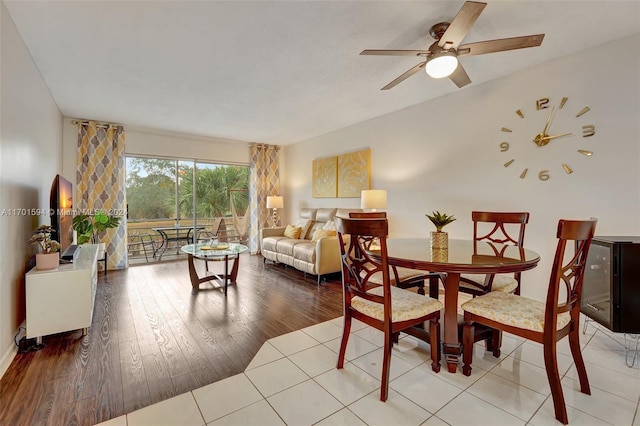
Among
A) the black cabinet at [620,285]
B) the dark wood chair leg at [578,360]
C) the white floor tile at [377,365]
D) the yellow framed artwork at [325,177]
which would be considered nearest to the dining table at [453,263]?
the white floor tile at [377,365]

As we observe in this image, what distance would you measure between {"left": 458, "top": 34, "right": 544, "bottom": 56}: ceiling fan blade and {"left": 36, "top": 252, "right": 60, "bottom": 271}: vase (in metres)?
3.62

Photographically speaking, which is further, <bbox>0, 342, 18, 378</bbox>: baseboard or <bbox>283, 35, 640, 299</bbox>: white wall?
<bbox>283, 35, 640, 299</bbox>: white wall

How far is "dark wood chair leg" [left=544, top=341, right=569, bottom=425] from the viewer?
1472mm

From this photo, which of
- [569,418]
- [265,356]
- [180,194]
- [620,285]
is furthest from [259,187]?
[569,418]

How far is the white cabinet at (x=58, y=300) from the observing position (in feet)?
7.41

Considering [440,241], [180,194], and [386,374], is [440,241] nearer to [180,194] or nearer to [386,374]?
[386,374]

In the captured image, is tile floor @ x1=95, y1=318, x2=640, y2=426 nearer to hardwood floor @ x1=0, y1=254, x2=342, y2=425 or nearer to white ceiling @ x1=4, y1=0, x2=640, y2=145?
hardwood floor @ x1=0, y1=254, x2=342, y2=425

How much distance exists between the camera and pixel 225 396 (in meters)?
1.70

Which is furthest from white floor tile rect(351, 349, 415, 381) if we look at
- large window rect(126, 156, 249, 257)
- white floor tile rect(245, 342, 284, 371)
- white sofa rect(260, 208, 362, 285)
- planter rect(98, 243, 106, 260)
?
large window rect(126, 156, 249, 257)

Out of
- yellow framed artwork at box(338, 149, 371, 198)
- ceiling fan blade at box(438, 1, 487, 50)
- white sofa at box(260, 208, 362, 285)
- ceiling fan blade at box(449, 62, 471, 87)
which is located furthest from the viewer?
yellow framed artwork at box(338, 149, 371, 198)

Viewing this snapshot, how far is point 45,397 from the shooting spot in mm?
1699

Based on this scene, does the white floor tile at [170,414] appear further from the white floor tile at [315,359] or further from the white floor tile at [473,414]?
the white floor tile at [473,414]

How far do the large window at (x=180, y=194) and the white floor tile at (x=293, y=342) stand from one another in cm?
409

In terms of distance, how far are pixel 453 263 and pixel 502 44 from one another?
154cm
